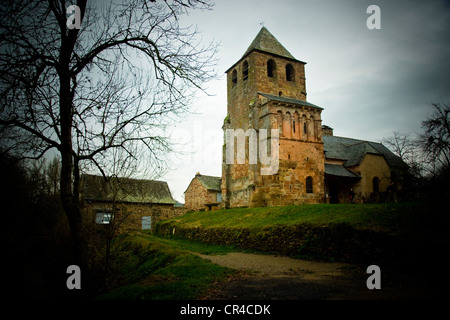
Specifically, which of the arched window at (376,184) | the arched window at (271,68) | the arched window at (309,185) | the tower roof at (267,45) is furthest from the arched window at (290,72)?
the arched window at (376,184)

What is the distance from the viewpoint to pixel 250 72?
77.0ft

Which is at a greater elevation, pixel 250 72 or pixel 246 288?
pixel 250 72

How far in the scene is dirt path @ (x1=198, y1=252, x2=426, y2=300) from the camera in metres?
4.36

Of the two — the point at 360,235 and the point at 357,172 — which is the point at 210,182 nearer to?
the point at 357,172

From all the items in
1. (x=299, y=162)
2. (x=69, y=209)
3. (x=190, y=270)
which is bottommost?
(x=190, y=270)

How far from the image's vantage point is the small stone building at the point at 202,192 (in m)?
32.1

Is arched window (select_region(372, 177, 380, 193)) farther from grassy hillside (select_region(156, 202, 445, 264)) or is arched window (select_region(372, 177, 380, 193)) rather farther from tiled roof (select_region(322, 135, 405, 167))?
grassy hillside (select_region(156, 202, 445, 264))

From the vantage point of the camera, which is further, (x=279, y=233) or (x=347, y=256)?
(x=279, y=233)

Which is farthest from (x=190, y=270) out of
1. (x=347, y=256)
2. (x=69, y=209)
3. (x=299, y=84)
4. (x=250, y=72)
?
(x=299, y=84)

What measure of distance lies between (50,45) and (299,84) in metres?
22.6

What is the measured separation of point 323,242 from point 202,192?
25.4 m

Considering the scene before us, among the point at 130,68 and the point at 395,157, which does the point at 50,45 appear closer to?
the point at 130,68
